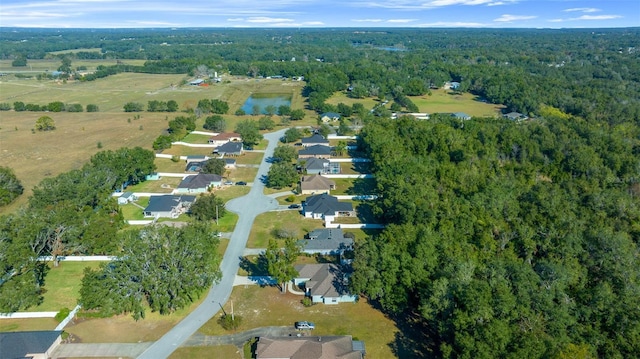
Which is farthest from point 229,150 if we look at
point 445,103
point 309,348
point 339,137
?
point 445,103

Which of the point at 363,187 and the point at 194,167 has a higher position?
the point at 194,167

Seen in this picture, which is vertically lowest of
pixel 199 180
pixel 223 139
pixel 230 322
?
pixel 230 322

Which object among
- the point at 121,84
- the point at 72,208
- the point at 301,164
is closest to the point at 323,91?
the point at 301,164

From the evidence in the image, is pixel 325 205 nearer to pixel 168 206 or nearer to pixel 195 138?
pixel 168 206

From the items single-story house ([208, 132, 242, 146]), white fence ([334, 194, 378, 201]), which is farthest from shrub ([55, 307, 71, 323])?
single-story house ([208, 132, 242, 146])

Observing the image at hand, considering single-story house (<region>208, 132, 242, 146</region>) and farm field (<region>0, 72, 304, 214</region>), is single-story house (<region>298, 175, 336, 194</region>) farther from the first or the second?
single-story house (<region>208, 132, 242, 146</region>)

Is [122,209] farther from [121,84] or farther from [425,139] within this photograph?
[121,84]

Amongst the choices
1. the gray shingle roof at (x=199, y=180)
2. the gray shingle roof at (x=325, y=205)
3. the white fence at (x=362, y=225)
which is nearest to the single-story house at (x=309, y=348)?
the white fence at (x=362, y=225)
